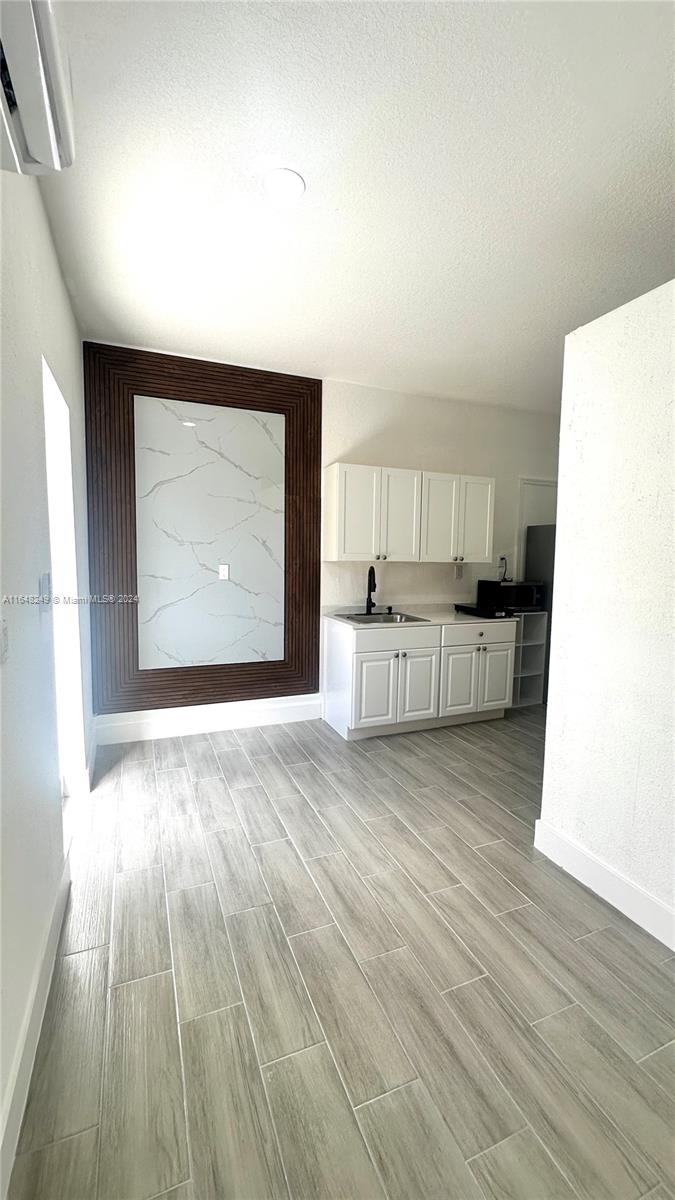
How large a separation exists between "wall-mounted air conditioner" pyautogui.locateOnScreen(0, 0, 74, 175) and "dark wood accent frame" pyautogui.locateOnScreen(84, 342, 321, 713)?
7.22 ft

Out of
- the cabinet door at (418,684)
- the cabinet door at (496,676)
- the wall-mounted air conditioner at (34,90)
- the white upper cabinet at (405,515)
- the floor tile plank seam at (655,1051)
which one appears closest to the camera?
the wall-mounted air conditioner at (34,90)

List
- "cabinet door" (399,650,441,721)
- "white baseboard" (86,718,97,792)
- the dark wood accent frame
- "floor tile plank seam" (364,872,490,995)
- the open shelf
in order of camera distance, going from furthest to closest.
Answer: the open shelf → "cabinet door" (399,650,441,721) → the dark wood accent frame → "white baseboard" (86,718,97,792) → "floor tile plank seam" (364,872,490,995)

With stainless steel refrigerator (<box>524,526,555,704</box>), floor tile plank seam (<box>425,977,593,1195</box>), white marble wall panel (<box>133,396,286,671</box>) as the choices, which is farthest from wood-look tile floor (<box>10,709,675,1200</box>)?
stainless steel refrigerator (<box>524,526,555,704</box>)

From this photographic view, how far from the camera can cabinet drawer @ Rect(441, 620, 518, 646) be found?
11.9 feet

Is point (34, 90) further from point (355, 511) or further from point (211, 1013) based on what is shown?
point (355, 511)

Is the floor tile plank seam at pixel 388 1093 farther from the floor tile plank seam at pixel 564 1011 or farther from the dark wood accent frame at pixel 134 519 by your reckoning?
the dark wood accent frame at pixel 134 519

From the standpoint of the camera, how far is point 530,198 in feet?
5.66

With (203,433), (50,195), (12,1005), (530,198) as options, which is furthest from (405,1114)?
(203,433)

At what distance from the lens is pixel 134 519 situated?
329 cm

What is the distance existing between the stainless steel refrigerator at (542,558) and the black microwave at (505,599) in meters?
0.20

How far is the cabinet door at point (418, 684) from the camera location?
3.48 metres

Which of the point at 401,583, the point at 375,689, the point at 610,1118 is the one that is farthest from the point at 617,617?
the point at 401,583

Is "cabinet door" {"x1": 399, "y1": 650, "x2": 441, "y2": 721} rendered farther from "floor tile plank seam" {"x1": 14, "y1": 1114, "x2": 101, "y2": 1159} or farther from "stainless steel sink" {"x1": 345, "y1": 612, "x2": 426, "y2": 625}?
"floor tile plank seam" {"x1": 14, "y1": 1114, "x2": 101, "y2": 1159}

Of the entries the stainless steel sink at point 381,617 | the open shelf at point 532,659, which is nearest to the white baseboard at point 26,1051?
the stainless steel sink at point 381,617
